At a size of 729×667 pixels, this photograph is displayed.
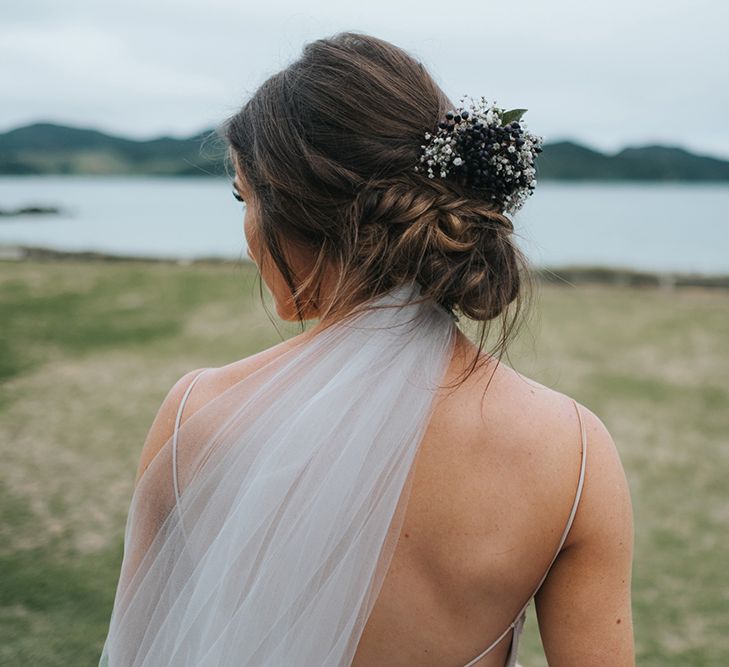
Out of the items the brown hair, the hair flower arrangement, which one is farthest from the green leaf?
the brown hair

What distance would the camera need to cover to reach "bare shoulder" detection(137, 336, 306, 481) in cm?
111

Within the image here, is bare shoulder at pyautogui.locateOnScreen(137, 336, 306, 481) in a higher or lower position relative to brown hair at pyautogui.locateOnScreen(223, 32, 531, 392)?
lower

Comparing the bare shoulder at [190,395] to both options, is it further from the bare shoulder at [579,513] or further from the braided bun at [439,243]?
the bare shoulder at [579,513]

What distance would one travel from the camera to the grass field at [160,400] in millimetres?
2866

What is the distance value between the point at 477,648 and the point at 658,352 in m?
5.64

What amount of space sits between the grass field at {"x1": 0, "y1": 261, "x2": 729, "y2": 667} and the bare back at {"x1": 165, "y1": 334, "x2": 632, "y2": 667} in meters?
1.01

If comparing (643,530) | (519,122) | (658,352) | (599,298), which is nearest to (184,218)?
(599,298)

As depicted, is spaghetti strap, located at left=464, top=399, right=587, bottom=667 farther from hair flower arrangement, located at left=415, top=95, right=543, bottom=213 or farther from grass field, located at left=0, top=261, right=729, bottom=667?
grass field, located at left=0, top=261, right=729, bottom=667

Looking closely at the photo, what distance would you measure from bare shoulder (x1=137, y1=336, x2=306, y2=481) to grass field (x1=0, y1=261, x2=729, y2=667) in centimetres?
109

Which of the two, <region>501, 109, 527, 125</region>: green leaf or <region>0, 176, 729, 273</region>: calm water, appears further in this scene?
<region>0, 176, 729, 273</region>: calm water

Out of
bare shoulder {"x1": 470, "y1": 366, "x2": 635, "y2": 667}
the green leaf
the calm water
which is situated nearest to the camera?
bare shoulder {"x1": 470, "y1": 366, "x2": 635, "y2": 667}

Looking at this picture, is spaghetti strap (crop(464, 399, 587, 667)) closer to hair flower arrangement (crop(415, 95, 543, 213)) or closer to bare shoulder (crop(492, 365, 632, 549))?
bare shoulder (crop(492, 365, 632, 549))

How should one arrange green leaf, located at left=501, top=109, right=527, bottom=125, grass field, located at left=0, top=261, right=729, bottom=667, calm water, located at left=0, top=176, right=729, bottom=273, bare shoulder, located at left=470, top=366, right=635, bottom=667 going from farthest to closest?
1. calm water, located at left=0, top=176, right=729, bottom=273
2. grass field, located at left=0, top=261, right=729, bottom=667
3. green leaf, located at left=501, top=109, right=527, bottom=125
4. bare shoulder, located at left=470, top=366, right=635, bottom=667

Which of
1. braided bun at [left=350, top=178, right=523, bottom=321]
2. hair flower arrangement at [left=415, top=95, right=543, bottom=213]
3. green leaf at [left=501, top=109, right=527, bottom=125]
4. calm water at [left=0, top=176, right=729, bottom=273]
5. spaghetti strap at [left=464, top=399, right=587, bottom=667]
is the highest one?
green leaf at [left=501, top=109, right=527, bottom=125]
